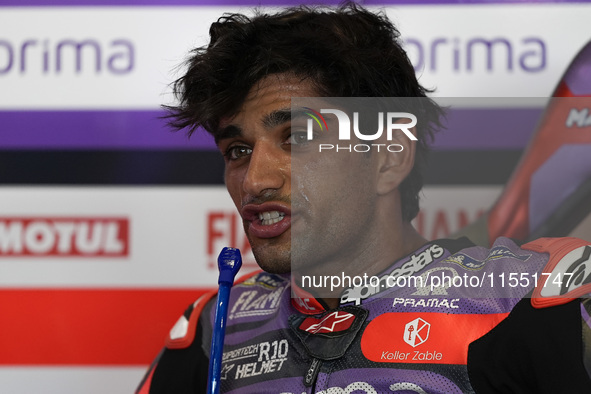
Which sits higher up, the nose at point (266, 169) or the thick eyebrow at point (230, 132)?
the thick eyebrow at point (230, 132)

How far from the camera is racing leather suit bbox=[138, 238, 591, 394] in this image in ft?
2.83

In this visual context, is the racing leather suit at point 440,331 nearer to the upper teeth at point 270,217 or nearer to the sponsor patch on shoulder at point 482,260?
the sponsor patch on shoulder at point 482,260

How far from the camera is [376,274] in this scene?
3.41ft

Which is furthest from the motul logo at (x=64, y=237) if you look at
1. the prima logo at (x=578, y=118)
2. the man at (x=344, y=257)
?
the prima logo at (x=578, y=118)

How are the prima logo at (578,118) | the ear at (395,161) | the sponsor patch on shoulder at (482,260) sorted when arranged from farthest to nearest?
the prima logo at (578,118) → the ear at (395,161) → the sponsor patch on shoulder at (482,260)

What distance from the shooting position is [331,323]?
100cm

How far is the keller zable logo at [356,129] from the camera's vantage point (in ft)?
3.25

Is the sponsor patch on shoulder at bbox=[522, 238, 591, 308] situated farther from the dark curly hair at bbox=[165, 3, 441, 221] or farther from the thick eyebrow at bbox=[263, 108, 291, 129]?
the thick eyebrow at bbox=[263, 108, 291, 129]

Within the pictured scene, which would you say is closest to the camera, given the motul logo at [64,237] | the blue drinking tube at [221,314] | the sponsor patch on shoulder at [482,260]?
the blue drinking tube at [221,314]

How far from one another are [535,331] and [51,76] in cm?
105

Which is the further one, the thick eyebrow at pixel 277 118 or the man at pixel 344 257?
the thick eyebrow at pixel 277 118

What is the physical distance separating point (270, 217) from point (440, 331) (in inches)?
10.1

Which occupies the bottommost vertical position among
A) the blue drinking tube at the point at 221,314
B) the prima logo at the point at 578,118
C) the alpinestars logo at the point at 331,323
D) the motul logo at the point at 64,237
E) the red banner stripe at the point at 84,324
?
→ the red banner stripe at the point at 84,324

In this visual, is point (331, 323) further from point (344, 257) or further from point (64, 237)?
point (64, 237)
